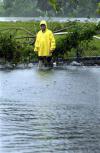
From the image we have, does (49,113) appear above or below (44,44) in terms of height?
above

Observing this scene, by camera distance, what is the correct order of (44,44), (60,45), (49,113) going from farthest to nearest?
1. (60,45)
2. (44,44)
3. (49,113)

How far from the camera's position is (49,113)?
1484 centimetres

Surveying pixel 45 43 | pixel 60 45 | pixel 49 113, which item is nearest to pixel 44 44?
pixel 45 43

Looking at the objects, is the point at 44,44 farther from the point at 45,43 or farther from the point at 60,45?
the point at 60,45

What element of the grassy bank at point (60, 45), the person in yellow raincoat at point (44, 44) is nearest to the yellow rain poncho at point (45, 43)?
the person in yellow raincoat at point (44, 44)

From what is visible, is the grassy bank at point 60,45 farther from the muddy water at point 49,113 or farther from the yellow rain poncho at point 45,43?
the muddy water at point 49,113

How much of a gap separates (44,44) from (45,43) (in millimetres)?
81

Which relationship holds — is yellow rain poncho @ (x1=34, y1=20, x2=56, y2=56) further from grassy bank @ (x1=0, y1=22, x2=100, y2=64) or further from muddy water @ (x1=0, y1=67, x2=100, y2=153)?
muddy water @ (x1=0, y1=67, x2=100, y2=153)

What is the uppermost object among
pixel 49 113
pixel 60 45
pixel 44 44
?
pixel 49 113

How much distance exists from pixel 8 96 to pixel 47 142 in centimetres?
664

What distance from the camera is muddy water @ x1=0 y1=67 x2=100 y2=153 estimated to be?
11.4 metres

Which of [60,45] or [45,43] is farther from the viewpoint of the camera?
[60,45]

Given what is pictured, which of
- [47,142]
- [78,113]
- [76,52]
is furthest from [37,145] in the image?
[76,52]

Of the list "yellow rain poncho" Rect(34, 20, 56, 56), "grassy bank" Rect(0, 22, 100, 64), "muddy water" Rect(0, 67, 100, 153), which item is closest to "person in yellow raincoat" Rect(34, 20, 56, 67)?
"yellow rain poncho" Rect(34, 20, 56, 56)
